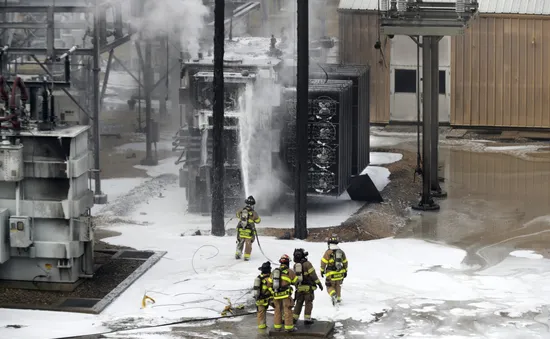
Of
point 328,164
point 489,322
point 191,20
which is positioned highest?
point 191,20

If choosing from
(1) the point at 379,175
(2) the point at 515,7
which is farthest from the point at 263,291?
(2) the point at 515,7

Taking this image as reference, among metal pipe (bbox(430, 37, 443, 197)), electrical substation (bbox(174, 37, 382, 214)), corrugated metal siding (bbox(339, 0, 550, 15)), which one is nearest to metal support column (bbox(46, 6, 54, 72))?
electrical substation (bbox(174, 37, 382, 214))

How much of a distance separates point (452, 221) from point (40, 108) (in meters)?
9.30

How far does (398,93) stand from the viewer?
3847 centimetres

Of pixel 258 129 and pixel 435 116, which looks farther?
pixel 435 116

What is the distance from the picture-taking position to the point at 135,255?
72.7ft

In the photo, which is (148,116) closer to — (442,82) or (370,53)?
(370,53)

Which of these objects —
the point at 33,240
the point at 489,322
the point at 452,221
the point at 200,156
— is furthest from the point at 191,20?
the point at 489,322

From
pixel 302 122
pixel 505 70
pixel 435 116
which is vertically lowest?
pixel 435 116

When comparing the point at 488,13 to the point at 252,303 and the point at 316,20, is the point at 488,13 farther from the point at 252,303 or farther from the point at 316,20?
the point at 252,303

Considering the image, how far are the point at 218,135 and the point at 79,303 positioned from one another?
5.48 m

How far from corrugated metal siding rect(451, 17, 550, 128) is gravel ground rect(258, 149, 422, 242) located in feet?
25.0

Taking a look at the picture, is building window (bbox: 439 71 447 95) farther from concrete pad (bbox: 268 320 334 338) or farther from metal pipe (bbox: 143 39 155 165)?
concrete pad (bbox: 268 320 334 338)

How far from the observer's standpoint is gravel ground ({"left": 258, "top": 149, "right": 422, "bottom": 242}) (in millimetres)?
23938
